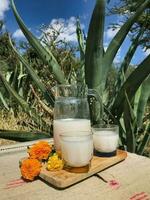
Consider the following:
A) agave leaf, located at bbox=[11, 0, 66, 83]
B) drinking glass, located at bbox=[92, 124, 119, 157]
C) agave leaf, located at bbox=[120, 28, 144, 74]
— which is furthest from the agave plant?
drinking glass, located at bbox=[92, 124, 119, 157]

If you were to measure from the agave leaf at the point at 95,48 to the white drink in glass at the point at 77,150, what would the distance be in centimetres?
93

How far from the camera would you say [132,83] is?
189 centimetres

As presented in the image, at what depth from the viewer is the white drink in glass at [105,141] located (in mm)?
1230

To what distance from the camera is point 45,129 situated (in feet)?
8.30

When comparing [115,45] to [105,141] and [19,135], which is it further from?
[105,141]

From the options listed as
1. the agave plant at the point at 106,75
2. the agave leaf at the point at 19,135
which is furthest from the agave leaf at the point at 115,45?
the agave leaf at the point at 19,135

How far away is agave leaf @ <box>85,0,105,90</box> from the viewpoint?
5.98ft

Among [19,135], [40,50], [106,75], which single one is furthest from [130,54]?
[19,135]

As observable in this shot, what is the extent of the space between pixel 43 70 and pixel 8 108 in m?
0.74

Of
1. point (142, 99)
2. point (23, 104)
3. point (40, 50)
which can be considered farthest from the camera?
point (23, 104)

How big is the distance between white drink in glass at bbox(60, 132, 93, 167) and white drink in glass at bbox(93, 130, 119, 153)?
0.17 m

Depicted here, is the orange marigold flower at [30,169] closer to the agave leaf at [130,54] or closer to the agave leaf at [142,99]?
the agave leaf at [142,99]

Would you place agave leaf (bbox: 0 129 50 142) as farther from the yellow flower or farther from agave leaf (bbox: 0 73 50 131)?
the yellow flower

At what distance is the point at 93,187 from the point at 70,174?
87 millimetres
